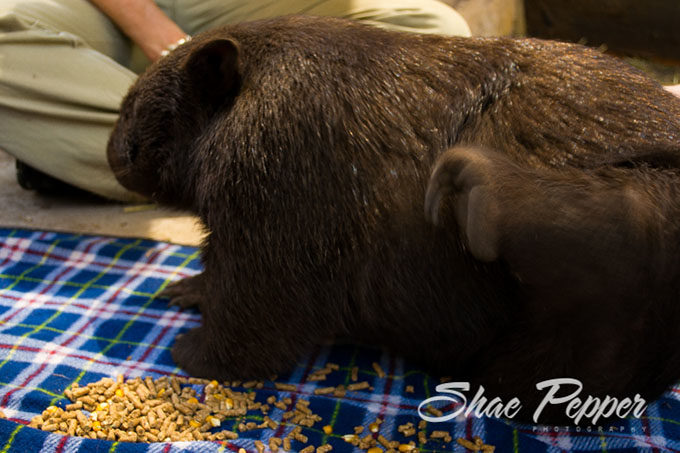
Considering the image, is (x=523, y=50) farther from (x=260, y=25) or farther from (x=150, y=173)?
(x=150, y=173)

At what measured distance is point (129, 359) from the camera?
234 centimetres

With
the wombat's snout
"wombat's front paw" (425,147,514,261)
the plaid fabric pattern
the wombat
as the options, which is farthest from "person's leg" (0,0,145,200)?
"wombat's front paw" (425,147,514,261)

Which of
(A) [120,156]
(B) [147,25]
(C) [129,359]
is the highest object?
(B) [147,25]

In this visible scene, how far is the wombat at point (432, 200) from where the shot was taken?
1550 millimetres

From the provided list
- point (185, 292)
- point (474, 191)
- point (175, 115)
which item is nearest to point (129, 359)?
point (185, 292)

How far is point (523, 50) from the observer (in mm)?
1952

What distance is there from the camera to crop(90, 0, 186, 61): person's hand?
3.29m

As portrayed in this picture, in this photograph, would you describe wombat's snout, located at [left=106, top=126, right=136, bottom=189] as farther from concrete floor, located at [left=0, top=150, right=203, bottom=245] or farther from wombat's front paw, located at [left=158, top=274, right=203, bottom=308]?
concrete floor, located at [left=0, top=150, right=203, bottom=245]

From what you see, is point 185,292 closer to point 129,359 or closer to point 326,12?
point 129,359

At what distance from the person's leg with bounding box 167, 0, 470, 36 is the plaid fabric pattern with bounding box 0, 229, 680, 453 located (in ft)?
4.05

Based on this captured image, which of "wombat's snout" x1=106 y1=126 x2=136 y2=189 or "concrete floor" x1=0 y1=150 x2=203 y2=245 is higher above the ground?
"wombat's snout" x1=106 y1=126 x2=136 y2=189

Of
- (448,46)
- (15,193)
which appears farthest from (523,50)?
(15,193)

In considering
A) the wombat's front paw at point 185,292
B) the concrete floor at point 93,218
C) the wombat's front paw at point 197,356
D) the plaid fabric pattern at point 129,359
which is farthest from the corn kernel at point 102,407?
the concrete floor at point 93,218

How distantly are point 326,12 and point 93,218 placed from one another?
1576 mm
